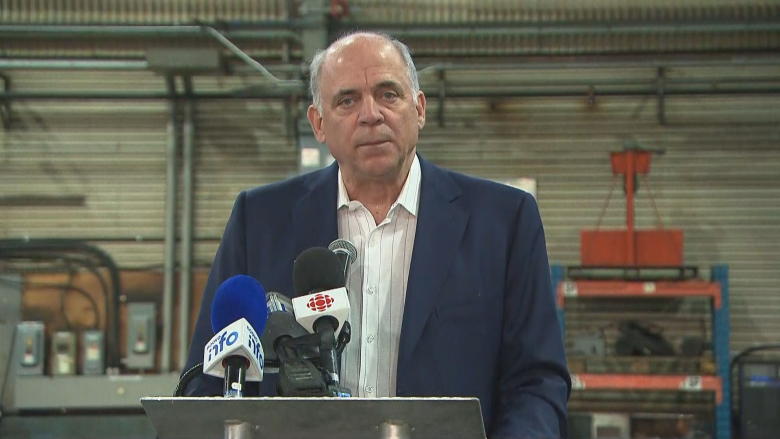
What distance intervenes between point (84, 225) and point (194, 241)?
1122 millimetres

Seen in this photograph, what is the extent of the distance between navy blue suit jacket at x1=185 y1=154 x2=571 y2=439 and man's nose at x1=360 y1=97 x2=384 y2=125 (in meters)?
0.20

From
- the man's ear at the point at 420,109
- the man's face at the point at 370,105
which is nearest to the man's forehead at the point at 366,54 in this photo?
the man's face at the point at 370,105

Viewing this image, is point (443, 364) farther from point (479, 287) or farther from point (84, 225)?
point (84, 225)

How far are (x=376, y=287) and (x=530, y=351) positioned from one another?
0.34 meters

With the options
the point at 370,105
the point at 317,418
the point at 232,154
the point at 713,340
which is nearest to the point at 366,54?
the point at 370,105

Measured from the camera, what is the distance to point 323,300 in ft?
5.08

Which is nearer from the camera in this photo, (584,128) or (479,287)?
(479,287)

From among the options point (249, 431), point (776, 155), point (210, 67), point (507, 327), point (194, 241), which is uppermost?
point (210, 67)

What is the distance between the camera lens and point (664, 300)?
29.0 ft

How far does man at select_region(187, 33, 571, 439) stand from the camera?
1.94 meters

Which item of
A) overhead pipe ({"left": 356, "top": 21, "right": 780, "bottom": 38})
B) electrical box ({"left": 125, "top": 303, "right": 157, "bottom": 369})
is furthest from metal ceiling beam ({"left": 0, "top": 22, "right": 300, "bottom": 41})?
electrical box ({"left": 125, "top": 303, "right": 157, "bottom": 369})

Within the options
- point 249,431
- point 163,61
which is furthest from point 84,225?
point 249,431

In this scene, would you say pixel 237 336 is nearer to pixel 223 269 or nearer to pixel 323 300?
pixel 323 300

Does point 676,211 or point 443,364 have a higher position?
point 676,211
